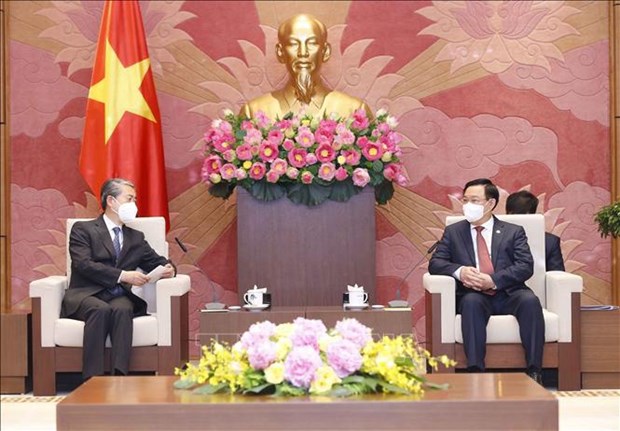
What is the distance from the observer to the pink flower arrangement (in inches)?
228

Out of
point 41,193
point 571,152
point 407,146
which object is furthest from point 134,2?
point 571,152

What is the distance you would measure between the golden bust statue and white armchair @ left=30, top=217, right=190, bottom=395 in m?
1.65

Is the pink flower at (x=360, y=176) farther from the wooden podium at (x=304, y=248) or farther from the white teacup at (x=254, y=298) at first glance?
the white teacup at (x=254, y=298)

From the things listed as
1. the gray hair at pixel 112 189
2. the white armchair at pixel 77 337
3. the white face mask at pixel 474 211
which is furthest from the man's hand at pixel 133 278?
the white face mask at pixel 474 211

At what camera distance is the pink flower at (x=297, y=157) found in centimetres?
578

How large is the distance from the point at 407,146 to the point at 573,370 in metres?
2.29

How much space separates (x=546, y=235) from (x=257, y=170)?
5.66 ft

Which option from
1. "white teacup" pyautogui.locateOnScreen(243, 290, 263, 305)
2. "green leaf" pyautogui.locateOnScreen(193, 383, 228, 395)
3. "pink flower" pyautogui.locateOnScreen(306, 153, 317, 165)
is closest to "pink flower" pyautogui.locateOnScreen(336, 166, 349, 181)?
"pink flower" pyautogui.locateOnScreen(306, 153, 317, 165)

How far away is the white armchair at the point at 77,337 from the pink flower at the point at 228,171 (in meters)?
0.81

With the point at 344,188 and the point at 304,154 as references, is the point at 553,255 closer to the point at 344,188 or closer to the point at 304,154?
the point at 344,188

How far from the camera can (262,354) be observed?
111 inches

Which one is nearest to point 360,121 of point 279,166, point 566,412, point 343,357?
point 279,166

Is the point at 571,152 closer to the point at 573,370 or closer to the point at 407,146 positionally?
the point at 407,146

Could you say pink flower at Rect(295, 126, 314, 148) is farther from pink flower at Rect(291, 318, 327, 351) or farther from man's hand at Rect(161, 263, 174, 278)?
pink flower at Rect(291, 318, 327, 351)
